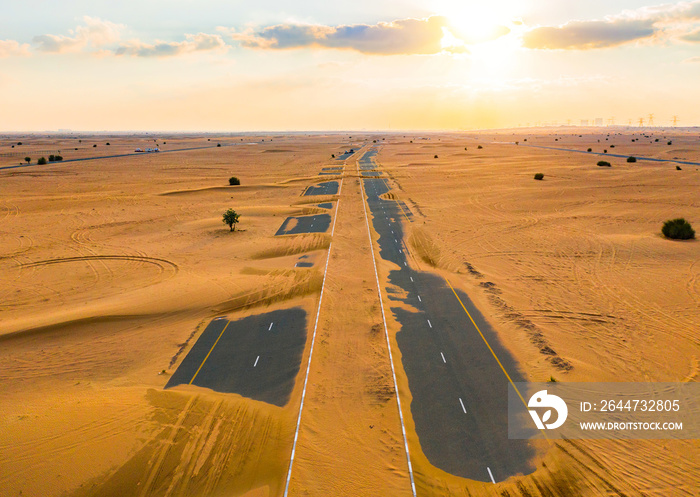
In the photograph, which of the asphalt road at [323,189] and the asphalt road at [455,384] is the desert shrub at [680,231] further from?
the asphalt road at [323,189]

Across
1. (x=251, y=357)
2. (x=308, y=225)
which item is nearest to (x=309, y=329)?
(x=251, y=357)

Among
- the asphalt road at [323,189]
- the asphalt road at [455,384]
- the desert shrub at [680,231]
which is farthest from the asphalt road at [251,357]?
the asphalt road at [323,189]

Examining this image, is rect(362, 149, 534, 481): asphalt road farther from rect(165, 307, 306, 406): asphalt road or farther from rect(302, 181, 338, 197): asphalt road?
rect(302, 181, 338, 197): asphalt road

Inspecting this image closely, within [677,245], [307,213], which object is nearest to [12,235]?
[307,213]

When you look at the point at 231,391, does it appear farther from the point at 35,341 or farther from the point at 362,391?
the point at 35,341

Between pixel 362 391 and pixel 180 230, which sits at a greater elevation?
pixel 180 230

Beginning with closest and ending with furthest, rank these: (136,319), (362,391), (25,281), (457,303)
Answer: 1. (362,391)
2. (136,319)
3. (457,303)
4. (25,281)

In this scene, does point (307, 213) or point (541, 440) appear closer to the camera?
point (541, 440)
